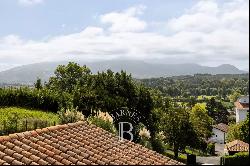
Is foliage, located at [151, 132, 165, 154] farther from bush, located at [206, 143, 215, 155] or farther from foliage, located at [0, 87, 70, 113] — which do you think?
bush, located at [206, 143, 215, 155]

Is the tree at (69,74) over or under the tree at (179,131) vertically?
over

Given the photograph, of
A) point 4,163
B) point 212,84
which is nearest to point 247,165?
point 4,163

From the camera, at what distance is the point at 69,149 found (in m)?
6.32

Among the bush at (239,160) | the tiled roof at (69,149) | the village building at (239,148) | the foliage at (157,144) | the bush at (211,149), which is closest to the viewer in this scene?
the bush at (239,160)

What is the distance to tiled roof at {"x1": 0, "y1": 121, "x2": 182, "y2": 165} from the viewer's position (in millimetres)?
5750

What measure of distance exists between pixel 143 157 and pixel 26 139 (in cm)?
197

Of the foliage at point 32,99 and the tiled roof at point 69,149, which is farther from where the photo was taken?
the foliage at point 32,99

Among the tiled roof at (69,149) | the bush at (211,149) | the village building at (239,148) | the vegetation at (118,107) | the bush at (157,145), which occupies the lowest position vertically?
the bush at (211,149)

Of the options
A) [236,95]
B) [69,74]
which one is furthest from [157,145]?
[69,74]

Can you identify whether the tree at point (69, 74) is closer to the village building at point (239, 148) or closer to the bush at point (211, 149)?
the bush at point (211, 149)

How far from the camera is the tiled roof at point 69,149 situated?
5.75 meters

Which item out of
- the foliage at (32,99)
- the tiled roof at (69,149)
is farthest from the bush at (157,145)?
the tiled roof at (69,149)

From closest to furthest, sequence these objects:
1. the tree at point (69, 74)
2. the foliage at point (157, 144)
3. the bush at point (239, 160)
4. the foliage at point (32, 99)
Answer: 1. the bush at point (239, 160)
2. the foliage at point (157, 144)
3. the foliage at point (32, 99)
4. the tree at point (69, 74)

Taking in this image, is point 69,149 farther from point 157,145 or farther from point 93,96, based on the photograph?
point 93,96
